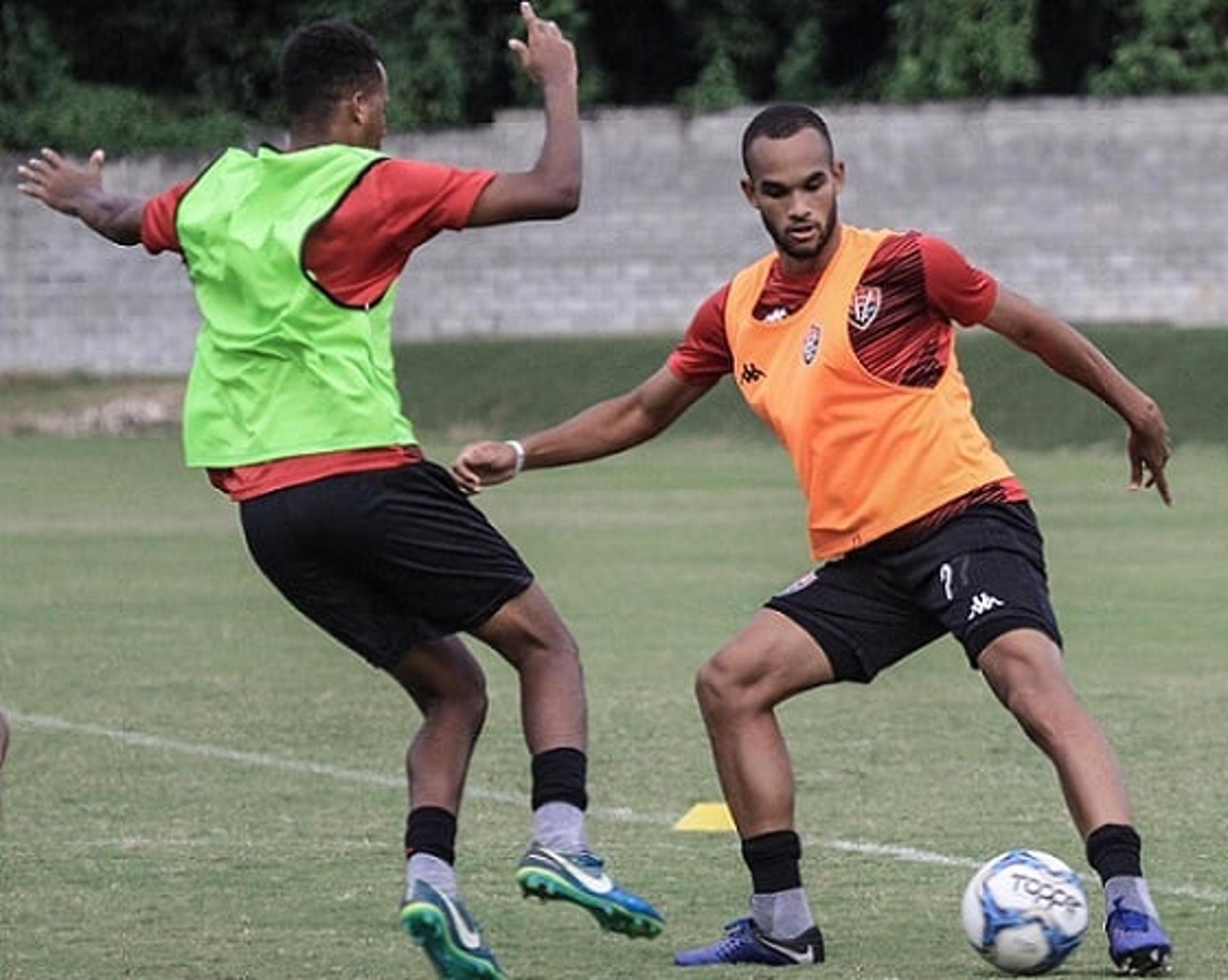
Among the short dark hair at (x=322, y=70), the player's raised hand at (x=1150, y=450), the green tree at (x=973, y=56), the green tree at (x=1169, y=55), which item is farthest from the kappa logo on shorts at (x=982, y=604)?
the green tree at (x=1169, y=55)

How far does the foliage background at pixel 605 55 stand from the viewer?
37062 millimetres

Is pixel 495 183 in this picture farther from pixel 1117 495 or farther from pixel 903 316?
pixel 1117 495

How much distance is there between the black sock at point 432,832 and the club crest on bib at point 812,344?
1.35m

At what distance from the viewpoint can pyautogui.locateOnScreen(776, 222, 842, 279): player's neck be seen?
7.37 m

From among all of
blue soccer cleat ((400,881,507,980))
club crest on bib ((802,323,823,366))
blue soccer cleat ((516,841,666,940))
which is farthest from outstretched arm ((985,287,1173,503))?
blue soccer cleat ((400,881,507,980))

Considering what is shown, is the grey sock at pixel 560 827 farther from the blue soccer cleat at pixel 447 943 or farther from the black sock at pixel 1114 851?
the black sock at pixel 1114 851

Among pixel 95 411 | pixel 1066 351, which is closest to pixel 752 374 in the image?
pixel 1066 351

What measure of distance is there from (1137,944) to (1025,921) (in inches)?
10.1

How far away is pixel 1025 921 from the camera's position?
22.6 ft

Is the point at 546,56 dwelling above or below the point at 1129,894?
above

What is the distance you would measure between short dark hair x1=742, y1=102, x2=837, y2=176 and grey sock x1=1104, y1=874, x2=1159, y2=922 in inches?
69.6

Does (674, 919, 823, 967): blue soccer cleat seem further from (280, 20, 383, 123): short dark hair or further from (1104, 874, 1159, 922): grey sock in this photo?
(280, 20, 383, 123): short dark hair

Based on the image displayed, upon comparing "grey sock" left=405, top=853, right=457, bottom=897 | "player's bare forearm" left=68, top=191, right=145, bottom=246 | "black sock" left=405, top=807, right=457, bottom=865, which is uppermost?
"player's bare forearm" left=68, top=191, right=145, bottom=246

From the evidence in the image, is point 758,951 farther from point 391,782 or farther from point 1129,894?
point 391,782
